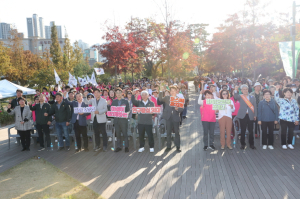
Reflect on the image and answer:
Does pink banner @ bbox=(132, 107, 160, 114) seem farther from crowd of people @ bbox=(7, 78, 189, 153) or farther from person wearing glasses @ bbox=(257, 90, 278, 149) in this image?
person wearing glasses @ bbox=(257, 90, 278, 149)

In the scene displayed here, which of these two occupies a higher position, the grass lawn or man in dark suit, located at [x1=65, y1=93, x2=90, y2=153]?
man in dark suit, located at [x1=65, y1=93, x2=90, y2=153]

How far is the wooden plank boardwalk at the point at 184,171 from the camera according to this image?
504cm

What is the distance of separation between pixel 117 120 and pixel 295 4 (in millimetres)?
10717

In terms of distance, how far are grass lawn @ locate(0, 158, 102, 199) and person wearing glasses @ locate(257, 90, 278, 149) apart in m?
5.49

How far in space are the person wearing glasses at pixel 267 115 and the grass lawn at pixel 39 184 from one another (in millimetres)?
5494

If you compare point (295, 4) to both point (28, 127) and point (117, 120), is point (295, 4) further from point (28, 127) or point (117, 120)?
point (28, 127)

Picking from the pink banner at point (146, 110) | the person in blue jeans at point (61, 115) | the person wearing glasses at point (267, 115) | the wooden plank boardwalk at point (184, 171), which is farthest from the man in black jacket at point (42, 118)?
the person wearing glasses at point (267, 115)

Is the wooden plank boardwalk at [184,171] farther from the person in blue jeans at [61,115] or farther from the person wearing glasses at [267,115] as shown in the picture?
the person in blue jeans at [61,115]

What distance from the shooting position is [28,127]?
837cm

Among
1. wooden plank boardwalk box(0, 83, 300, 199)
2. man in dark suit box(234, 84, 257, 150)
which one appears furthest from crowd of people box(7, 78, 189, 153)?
man in dark suit box(234, 84, 257, 150)

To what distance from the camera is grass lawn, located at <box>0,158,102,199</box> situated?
5207mm

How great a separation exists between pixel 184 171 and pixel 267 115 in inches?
133

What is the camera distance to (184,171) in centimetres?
→ 613

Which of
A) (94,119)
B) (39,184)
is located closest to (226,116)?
(94,119)
